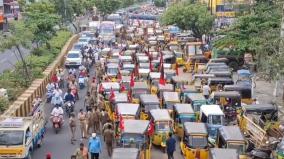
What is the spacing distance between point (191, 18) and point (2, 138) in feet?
128

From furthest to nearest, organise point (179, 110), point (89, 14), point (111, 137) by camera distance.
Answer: point (89, 14), point (179, 110), point (111, 137)

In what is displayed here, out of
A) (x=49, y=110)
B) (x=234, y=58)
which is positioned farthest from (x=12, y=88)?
(x=234, y=58)

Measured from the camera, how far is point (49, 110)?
30.4m

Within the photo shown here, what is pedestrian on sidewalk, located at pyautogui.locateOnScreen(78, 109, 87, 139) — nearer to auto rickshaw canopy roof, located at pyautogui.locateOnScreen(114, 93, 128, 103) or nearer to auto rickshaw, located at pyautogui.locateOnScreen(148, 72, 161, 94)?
auto rickshaw canopy roof, located at pyautogui.locateOnScreen(114, 93, 128, 103)

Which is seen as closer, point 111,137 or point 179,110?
point 111,137

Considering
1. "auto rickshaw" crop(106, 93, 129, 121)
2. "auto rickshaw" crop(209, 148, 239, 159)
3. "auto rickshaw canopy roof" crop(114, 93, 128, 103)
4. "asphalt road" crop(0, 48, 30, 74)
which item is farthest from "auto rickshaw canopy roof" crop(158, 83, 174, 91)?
"asphalt road" crop(0, 48, 30, 74)

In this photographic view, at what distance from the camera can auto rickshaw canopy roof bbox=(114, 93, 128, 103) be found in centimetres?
2814

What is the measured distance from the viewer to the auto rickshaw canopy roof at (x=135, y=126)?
21594 mm

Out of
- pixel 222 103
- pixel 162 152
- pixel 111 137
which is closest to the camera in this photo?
pixel 111 137

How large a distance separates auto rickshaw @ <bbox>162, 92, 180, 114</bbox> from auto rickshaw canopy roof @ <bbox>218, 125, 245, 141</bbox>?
513 centimetres

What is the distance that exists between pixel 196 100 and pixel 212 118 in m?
3.41

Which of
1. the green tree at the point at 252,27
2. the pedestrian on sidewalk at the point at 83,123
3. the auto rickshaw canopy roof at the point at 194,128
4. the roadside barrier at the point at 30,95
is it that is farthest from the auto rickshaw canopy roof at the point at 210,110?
the green tree at the point at 252,27

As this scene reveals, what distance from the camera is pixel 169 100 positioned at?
29000 millimetres

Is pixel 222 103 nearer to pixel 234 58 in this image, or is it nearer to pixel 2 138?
pixel 2 138
